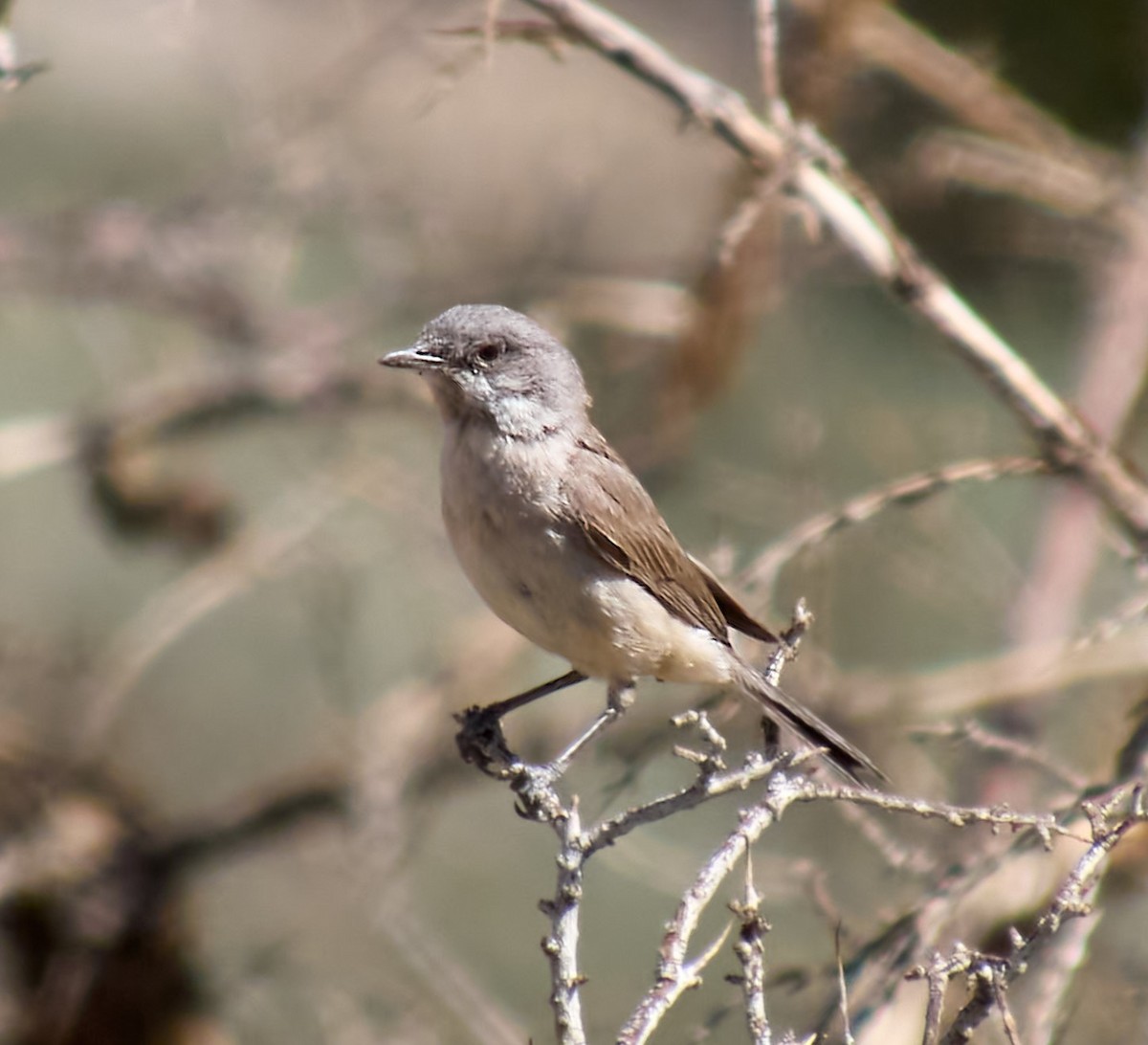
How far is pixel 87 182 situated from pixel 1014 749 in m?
6.60

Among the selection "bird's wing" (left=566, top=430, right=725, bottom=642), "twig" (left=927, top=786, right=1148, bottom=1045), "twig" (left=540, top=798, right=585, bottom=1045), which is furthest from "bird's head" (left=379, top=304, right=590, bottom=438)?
"twig" (left=927, top=786, right=1148, bottom=1045)

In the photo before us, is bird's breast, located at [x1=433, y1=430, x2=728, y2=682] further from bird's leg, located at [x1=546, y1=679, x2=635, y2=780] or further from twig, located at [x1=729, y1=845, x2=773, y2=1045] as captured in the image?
twig, located at [x1=729, y1=845, x2=773, y2=1045]

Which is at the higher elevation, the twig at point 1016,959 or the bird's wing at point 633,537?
the bird's wing at point 633,537

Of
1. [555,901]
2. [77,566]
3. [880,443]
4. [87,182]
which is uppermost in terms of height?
[87,182]

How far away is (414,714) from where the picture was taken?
5965 mm

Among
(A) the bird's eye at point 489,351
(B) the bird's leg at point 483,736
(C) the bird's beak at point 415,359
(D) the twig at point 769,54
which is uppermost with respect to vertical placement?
(D) the twig at point 769,54

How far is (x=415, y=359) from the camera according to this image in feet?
12.6

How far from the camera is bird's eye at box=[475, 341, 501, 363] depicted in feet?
12.9

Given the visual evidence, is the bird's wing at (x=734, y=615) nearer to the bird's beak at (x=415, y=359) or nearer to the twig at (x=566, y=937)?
the bird's beak at (x=415, y=359)

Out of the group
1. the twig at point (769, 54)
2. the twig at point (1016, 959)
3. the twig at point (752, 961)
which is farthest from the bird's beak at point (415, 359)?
the twig at point (1016, 959)

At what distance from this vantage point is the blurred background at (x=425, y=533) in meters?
5.59

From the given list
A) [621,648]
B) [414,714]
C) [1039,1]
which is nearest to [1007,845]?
[621,648]

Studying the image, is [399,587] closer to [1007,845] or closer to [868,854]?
[868,854]

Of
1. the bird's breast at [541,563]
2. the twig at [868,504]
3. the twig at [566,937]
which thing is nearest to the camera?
the twig at [566,937]
